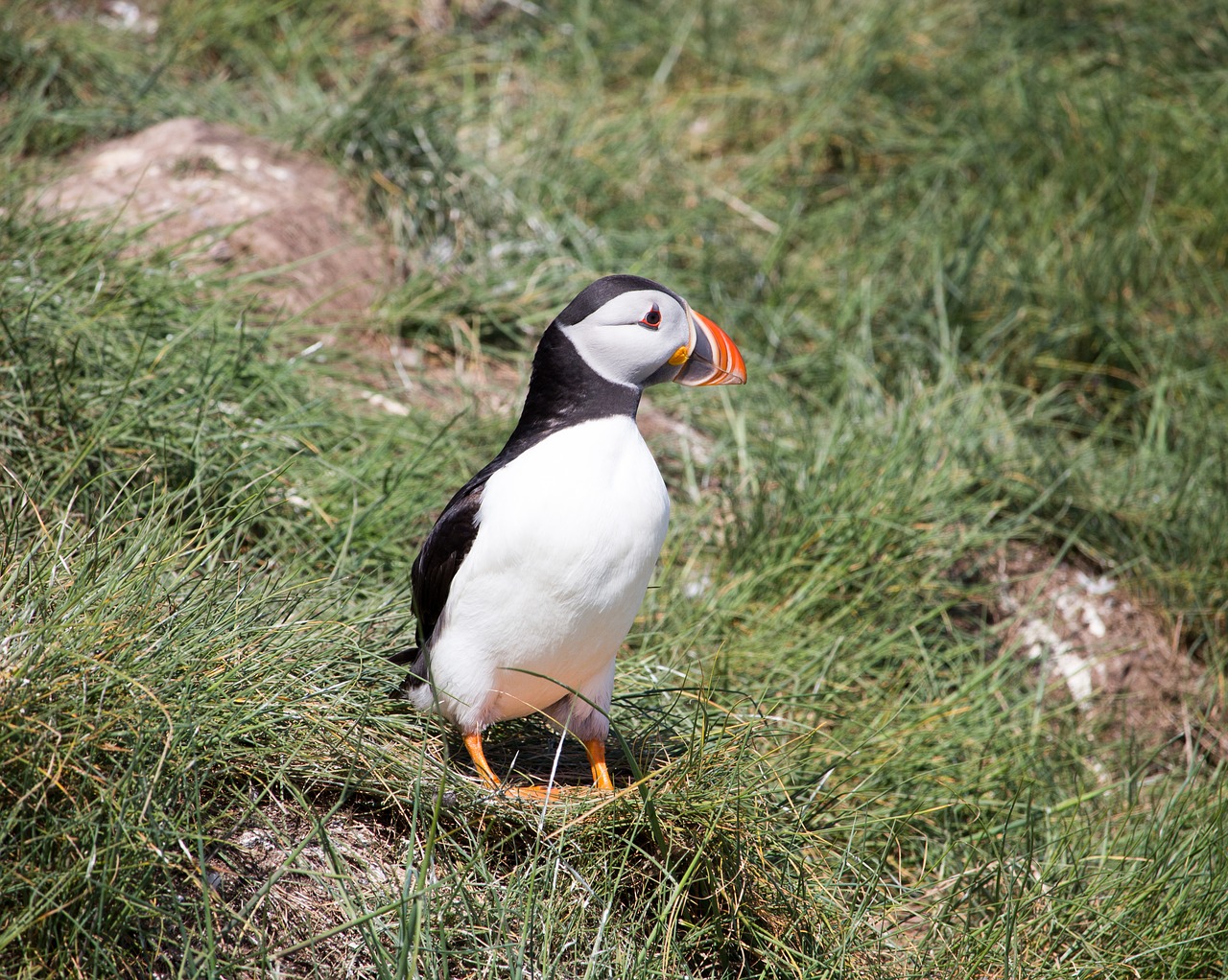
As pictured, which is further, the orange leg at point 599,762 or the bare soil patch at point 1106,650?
the bare soil patch at point 1106,650

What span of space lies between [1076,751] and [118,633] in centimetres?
319

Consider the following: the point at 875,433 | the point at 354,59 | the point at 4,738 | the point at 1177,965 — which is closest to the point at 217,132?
the point at 354,59

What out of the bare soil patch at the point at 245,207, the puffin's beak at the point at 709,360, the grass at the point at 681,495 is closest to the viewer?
the grass at the point at 681,495

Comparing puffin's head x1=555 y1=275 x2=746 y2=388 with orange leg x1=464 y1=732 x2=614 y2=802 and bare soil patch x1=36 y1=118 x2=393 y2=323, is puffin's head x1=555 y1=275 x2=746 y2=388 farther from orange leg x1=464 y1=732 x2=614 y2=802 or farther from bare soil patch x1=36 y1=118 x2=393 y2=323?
bare soil patch x1=36 y1=118 x2=393 y2=323

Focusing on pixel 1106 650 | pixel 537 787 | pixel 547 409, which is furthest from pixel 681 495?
pixel 537 787

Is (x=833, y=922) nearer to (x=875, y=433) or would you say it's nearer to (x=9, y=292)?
(x=875, y=433)

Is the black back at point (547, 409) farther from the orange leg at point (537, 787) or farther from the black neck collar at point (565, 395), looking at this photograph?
the orange leg at point (537, 787)

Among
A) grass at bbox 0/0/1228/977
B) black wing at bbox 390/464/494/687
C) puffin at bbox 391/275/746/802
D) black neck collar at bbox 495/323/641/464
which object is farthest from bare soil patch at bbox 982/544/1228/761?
black wing at bbox 390/464/494/687

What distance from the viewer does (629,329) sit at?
9.12ft

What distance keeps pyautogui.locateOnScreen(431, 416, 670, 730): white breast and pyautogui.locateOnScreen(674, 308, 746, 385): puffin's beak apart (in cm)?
25

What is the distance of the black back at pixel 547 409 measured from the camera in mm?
2803

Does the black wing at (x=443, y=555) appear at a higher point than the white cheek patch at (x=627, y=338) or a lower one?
lower

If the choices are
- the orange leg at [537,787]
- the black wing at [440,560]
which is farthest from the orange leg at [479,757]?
the black wing at [440,560]

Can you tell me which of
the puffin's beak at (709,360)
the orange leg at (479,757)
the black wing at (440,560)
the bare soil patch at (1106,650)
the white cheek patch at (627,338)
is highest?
the white cheek patch at (627,338)
